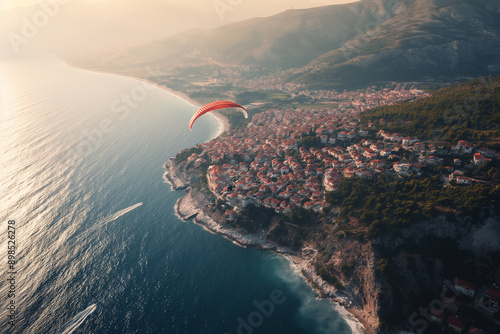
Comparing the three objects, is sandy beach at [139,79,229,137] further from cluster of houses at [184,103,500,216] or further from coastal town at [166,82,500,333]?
cluster of houses at [184,103,500,216]

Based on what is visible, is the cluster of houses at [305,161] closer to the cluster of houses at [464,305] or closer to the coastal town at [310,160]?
the coastal town at [310,160]

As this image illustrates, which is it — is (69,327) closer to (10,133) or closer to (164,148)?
(164,148)

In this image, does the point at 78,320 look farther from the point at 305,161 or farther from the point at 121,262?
the point at 305,161

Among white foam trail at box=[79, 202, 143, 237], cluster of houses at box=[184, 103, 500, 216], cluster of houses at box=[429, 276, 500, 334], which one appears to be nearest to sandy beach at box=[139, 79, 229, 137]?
cluster of houses at box=[184, 103, 500, 216]

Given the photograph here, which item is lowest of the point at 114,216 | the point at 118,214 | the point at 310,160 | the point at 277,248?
the point at 277,248

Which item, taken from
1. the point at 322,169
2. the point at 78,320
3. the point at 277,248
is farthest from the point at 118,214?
the point at 322,169

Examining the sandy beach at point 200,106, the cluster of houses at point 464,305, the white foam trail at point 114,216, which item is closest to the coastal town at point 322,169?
the cluster of houses at point 464,305

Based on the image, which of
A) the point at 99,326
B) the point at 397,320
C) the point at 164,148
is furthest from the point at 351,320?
the point at 164,148
